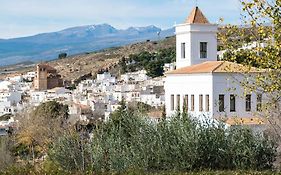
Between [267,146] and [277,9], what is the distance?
475cm

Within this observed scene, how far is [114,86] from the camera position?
424ft

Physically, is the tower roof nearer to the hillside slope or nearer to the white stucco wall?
the white stucco wall

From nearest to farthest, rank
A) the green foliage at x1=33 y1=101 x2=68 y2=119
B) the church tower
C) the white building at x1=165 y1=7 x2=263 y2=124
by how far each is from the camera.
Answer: the white building at x1=165 y1=7 x2=263 y2=124 < the church tower < the green foliage at x1=33 y1=101 x2=68 y2=119

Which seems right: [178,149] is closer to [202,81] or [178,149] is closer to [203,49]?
[202,81]

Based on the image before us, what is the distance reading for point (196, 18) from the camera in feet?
170

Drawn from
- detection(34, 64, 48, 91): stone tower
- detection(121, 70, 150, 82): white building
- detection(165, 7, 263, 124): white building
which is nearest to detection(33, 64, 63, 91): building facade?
detection(34, 64, 48, 91): stone tower

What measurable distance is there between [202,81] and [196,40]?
274 inches

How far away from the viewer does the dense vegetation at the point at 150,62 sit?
13000cm

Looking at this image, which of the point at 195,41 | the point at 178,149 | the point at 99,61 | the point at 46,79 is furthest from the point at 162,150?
the point at 99,61

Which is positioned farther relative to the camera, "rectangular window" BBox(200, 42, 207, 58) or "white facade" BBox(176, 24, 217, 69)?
"rectangular window" BBox(200, 42, 207, 58)

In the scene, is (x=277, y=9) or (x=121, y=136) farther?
(x=121, y=136)

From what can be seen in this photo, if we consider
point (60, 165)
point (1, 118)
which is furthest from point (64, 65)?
point (60, 165)

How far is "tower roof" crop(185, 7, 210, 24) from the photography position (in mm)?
51584

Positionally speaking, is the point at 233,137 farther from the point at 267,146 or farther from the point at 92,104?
the point at 92,104
